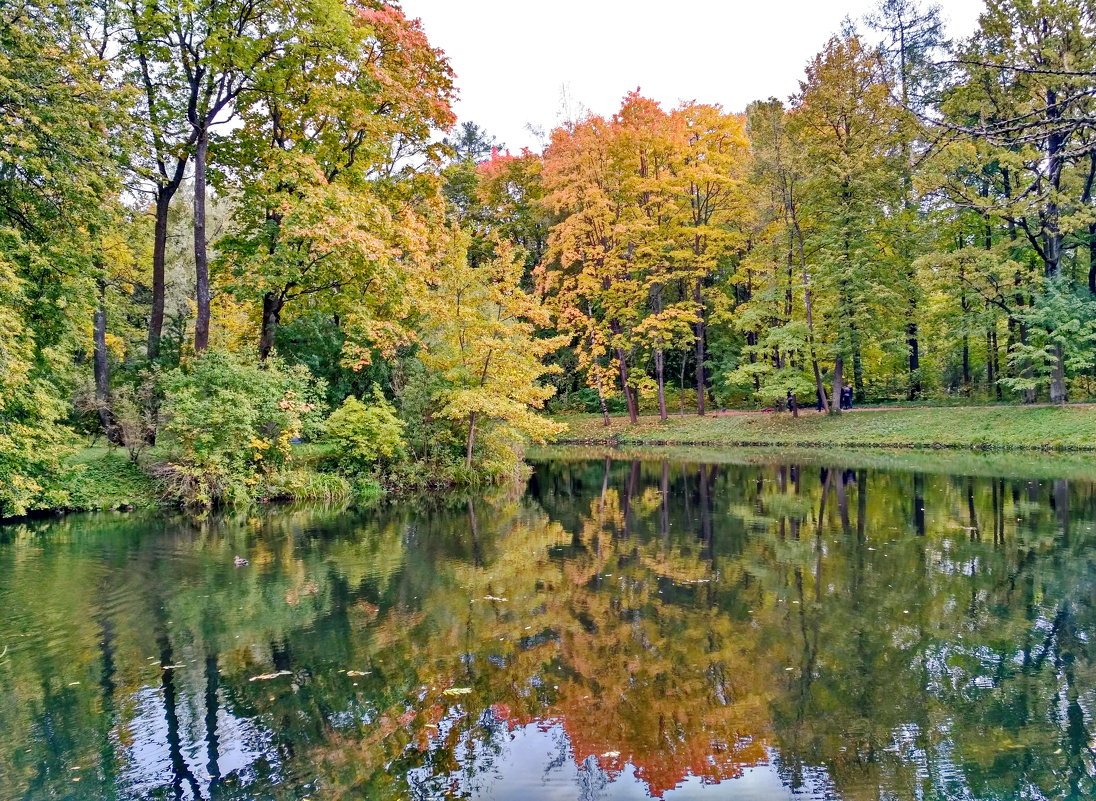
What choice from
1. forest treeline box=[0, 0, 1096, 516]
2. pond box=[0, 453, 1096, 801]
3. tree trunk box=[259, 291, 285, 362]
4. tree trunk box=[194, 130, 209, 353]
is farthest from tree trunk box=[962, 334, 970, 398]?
tree trunk box=[194, 130, 209, 353]

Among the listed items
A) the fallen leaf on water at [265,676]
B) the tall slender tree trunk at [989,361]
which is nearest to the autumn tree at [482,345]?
the fallen leaf on water at [265,676]

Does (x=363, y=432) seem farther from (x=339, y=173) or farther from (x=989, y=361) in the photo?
(x=989, y=361)

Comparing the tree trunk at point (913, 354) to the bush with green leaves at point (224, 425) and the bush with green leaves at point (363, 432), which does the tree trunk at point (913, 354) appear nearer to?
the bush with green leaves at point (363, 432)

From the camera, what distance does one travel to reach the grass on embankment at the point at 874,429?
23234 mm

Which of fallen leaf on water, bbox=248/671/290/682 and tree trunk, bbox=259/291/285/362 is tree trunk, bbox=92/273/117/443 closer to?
tree trunk, bbox=259/291/285/362

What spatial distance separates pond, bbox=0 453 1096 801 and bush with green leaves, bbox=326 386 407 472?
593 cm

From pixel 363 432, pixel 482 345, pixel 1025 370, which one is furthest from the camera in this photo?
pixel 1025 370

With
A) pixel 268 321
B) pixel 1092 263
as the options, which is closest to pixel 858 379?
pixel 1092 263

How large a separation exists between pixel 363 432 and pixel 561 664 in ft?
42.2

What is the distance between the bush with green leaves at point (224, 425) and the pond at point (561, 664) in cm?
373

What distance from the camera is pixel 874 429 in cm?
2736

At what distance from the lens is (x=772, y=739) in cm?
458

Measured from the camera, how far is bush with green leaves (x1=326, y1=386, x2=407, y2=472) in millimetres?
17625

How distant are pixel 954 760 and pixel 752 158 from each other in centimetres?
2953
